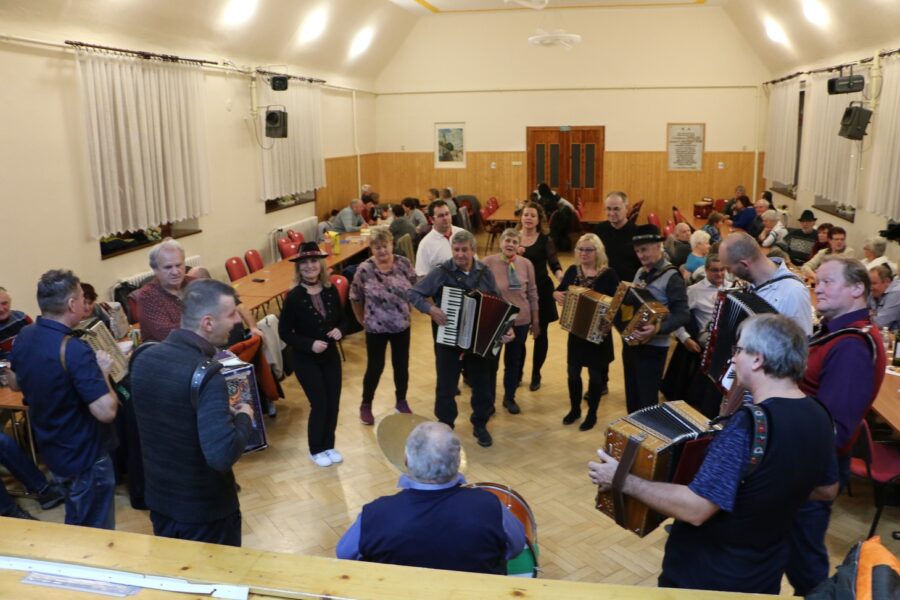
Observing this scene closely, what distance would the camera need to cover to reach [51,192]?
671cm

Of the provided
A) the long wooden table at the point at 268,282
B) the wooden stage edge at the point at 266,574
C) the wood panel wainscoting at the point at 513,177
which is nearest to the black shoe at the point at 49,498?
the long wooden table at the point at 268,282

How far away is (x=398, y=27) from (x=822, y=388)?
1390 cm

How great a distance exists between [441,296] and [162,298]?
1.89 m

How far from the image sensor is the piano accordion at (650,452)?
7.77 feet

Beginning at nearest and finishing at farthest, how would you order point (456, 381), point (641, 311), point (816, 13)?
1. point (641, 311)
2. point (456, 381)
3. point (816, 13)

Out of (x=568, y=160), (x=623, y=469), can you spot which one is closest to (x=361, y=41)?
(x=568, y=160)

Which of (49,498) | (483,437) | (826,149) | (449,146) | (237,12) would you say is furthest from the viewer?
(449,146)

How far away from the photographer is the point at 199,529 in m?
2.92

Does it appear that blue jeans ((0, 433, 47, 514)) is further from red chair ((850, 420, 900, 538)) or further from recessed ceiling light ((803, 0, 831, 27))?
recessed ceiling light ((803, 0, 831, 27))

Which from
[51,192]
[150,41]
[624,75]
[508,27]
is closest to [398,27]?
[508,27]

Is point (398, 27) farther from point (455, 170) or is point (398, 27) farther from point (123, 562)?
point (123, 562)

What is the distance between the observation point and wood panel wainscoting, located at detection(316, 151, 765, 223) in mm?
15438

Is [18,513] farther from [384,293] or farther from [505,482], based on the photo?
[505,482]

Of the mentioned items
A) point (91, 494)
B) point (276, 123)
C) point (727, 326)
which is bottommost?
point (91, 494)
